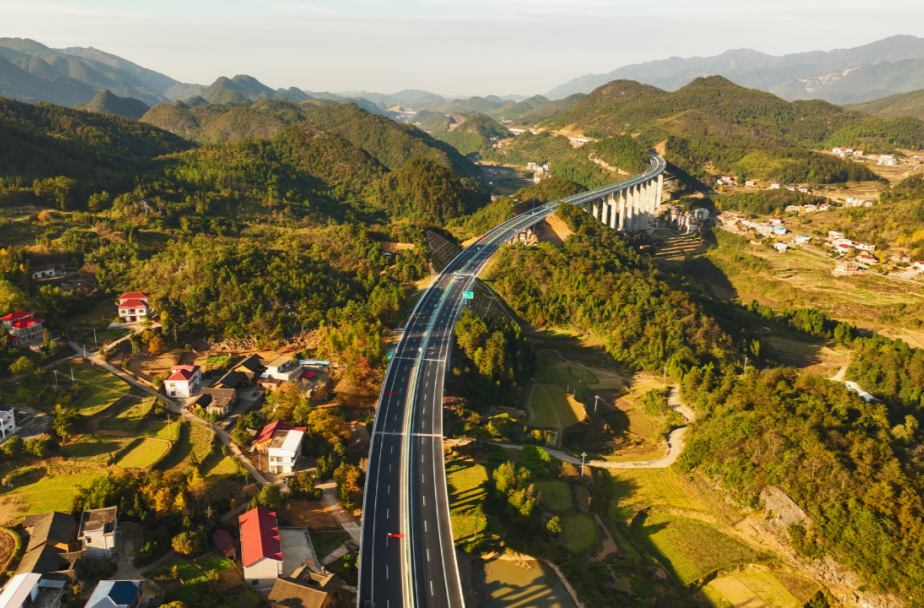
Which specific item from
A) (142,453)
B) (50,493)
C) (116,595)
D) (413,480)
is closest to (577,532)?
(413,480)

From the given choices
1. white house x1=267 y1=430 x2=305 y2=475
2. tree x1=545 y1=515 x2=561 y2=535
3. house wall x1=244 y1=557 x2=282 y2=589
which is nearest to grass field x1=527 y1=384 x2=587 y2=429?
tree x1=545 y1=515 x2=561 y2=535

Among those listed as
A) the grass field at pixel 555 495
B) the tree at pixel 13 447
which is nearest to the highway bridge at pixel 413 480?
the grass field at pixel 555 495

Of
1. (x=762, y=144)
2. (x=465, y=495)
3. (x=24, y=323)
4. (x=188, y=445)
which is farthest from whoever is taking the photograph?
(x=762, y=144)

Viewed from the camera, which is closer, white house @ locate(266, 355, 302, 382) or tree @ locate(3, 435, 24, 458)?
tree @ locate(3, 435, 24, 458)

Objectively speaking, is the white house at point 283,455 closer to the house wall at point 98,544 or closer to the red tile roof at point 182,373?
the house wall at point 98,544

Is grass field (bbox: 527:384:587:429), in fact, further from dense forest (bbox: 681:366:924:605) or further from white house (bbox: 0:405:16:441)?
white house (bbox: 0:405:16:441)

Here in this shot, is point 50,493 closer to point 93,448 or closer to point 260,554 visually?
point 93,448
